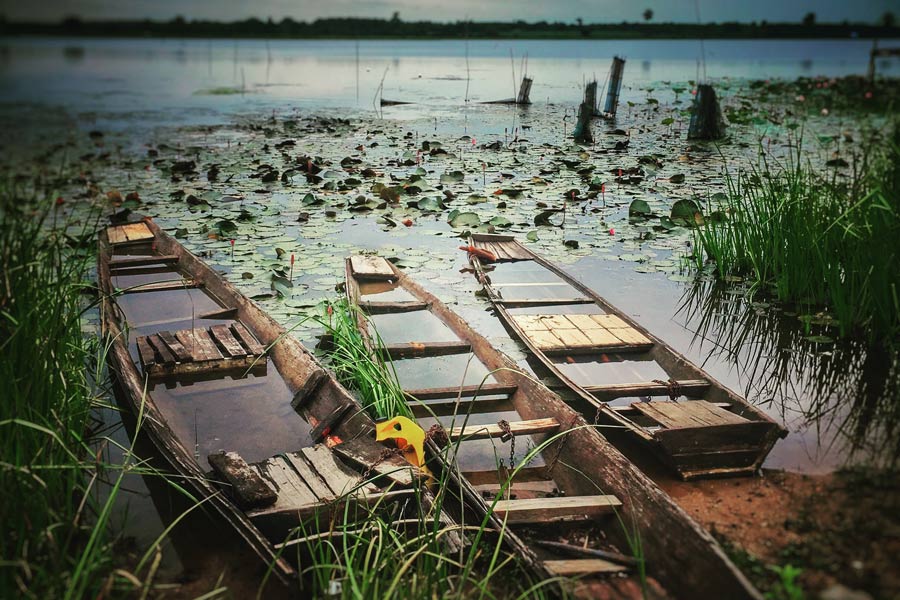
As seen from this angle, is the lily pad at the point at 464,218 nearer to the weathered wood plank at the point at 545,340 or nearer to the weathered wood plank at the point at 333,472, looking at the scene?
the weathered wood plank at the point at 545,340

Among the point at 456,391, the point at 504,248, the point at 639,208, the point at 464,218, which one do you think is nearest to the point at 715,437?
the point at 456,391

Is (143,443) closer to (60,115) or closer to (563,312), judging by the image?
(563,312)

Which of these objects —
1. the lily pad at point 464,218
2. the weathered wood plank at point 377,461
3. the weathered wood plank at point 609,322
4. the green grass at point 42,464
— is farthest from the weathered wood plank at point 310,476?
the lily pad at point 464,218

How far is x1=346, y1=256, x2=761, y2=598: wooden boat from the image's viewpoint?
7.12 ft

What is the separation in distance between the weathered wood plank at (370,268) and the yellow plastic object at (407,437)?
2320mm

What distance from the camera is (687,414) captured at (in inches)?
122

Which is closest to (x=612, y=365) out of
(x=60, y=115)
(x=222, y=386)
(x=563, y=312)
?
(x=563, y=312)

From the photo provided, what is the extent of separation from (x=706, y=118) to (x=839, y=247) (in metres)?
6.67

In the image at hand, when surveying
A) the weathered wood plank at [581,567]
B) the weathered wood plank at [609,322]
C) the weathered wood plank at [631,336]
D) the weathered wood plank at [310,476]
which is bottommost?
the weathered wood plank at [581,567]

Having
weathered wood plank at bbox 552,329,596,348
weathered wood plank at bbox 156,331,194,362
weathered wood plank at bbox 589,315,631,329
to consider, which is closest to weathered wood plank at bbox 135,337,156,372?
weathered wood plank at bbox 156,331,194,362

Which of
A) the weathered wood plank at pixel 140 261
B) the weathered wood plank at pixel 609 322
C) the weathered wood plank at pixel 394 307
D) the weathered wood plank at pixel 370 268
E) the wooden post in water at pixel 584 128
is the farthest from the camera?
the wooden post in water at pixel 584 128

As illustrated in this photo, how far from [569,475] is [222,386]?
2027 mm

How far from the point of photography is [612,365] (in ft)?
13.1

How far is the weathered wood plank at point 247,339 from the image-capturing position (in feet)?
13.0
